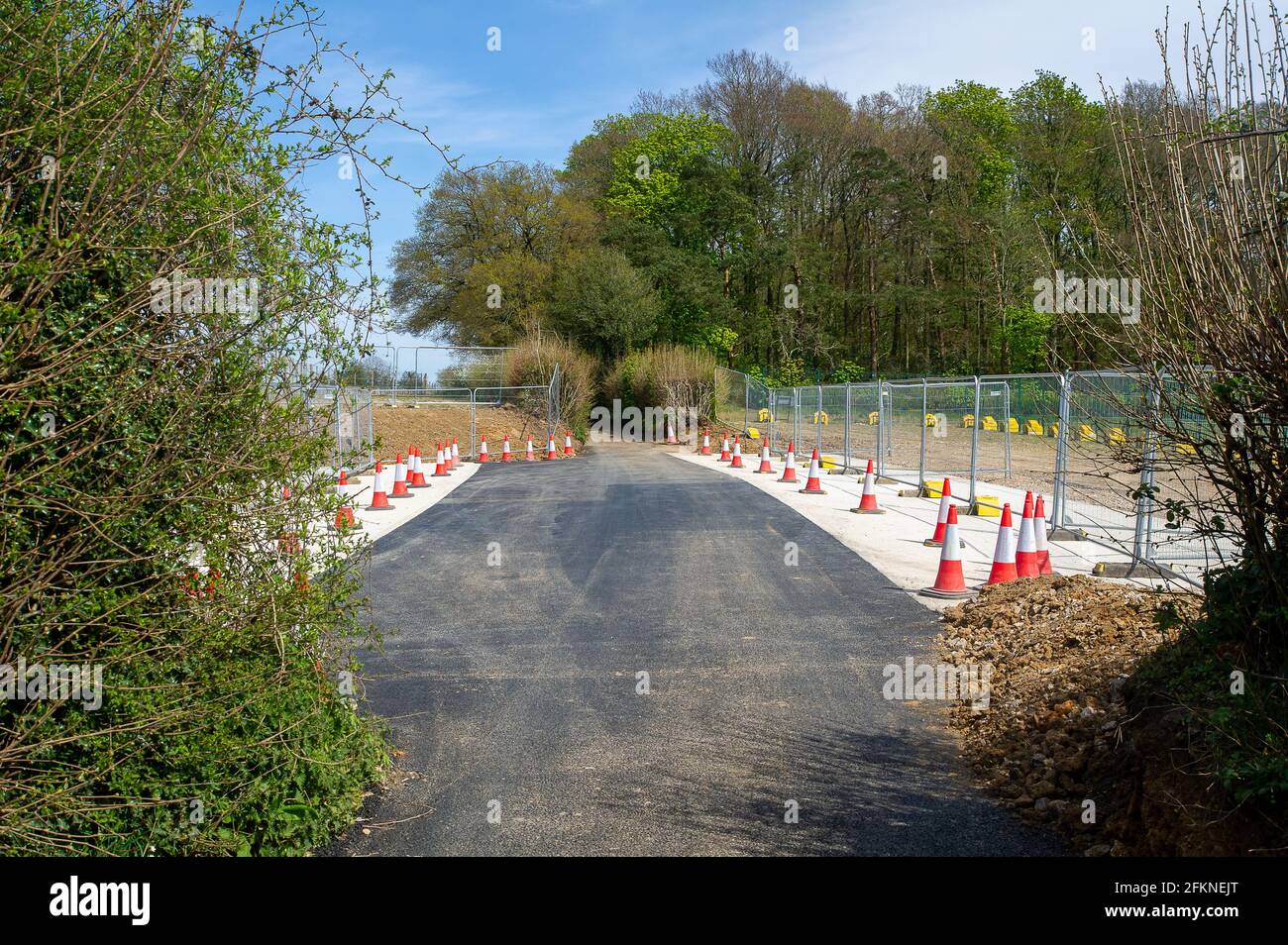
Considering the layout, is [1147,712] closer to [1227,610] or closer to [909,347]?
[1227,610]

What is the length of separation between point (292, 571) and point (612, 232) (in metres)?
51.0

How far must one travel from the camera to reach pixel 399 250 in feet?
192

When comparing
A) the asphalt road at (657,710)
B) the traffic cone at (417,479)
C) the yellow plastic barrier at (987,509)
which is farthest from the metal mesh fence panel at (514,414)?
the asphalt road at (657,710)

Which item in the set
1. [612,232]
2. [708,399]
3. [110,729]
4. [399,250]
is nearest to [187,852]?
[110,729]

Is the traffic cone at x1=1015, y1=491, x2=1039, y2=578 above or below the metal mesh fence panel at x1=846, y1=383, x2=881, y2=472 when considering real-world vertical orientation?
below

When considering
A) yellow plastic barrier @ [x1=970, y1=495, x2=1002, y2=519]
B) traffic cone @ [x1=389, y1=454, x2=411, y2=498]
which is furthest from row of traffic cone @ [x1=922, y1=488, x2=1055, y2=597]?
traffic cone @ [x1=389, y1=454, x2=411, y2=498]

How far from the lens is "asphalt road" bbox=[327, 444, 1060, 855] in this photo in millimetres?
4727

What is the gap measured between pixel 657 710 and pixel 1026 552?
535cm

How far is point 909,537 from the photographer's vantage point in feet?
45.5

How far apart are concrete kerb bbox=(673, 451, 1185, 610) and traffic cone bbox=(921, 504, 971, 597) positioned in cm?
19

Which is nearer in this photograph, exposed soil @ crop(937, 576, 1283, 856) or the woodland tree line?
exposed soil @ crop(937, 576, 1283, 856)

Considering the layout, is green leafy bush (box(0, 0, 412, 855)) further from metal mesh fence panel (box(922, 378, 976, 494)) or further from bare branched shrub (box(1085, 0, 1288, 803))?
metal mesh fence panel (box(922, 378, 976, 494))

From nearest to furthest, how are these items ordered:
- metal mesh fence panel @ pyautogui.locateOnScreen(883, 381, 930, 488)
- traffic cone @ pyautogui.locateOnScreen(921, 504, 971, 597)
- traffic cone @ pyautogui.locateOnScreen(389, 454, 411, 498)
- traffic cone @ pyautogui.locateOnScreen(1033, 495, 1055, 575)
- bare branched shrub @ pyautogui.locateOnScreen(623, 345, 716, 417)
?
1. traffic cone @ pyautogui.locateOnScreen(921, 504, 971, 597)
2. traffic cone @ pyautogui.locateOnScreen(1033, 495, 1055, 575)
3. traffic cone @ pyautogui.locateOnScreen(389, 454, 411, 498)
4. metal mesh fence panel @ pyautogui.locateOnScreen(883, 381, 930, 488)
5. bare branched shrub @ pyautogui.locateOnScreen(623, 345, 716, 417)

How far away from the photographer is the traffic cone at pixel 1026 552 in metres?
10.3
